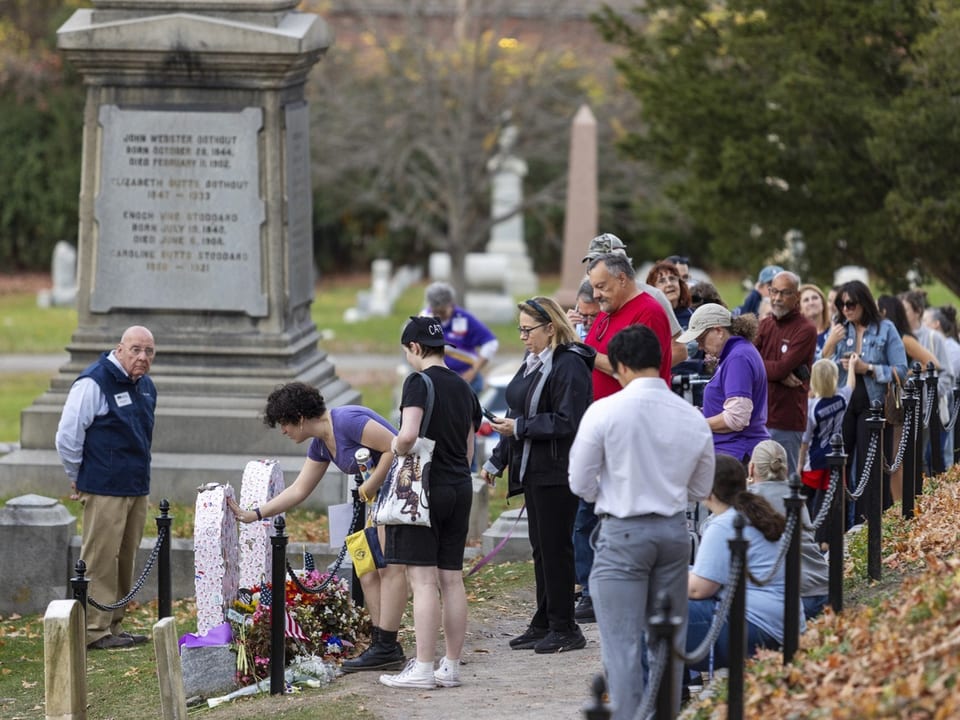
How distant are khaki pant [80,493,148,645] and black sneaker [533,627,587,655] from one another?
2.82m

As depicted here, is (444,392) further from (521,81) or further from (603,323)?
(521,81)

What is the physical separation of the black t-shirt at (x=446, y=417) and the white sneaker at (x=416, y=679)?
0.89m

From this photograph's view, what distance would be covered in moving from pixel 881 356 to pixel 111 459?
16.2ft

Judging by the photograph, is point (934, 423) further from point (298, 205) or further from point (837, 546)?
point (298, 205)

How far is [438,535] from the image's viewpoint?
818cm

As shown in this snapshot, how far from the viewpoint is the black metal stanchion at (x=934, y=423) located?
11.0 meters

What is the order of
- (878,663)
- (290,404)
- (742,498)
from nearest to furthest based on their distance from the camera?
(878,663) < (742,498) < (290,404)

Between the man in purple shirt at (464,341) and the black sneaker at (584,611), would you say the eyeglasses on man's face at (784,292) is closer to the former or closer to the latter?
the black sneaker at (584,611)

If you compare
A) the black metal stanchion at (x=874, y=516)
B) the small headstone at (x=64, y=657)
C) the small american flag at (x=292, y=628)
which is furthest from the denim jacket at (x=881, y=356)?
the small headstone at (x=64, y=657)

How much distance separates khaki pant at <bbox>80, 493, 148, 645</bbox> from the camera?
10047 mm

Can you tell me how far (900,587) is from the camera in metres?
7.97

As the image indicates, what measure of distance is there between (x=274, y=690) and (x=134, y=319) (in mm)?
5702

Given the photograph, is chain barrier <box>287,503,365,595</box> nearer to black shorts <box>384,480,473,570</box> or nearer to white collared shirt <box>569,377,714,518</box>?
black shorts <box>384,480,473,570</box>

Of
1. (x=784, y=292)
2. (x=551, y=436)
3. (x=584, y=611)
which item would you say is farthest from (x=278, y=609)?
(x=784, y=292)
